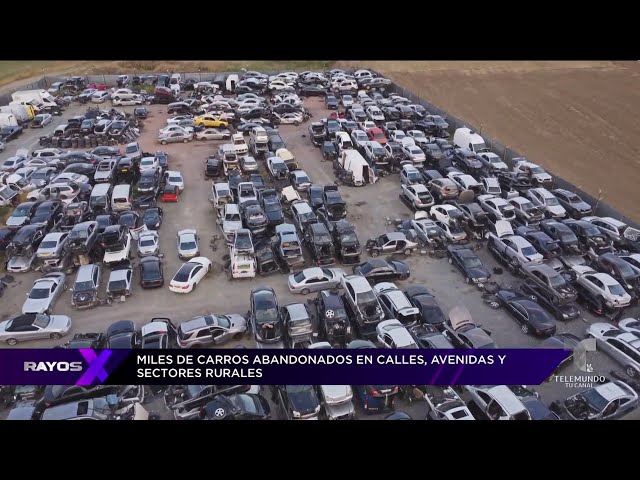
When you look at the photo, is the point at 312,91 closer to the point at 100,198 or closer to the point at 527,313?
the point at 100,198

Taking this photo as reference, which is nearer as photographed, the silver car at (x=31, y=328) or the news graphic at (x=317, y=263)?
the news graphic at (x=317, y=263)

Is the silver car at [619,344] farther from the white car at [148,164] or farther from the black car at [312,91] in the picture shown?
the black car at [312,91]

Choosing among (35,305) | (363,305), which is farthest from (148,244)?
(363,305)

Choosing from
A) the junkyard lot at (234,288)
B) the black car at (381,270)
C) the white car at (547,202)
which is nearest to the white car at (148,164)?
the junkyard lot at (234,288)

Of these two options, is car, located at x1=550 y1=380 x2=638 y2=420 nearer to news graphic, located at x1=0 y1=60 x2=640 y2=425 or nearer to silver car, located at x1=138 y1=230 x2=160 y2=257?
news graphic, located at x1=0 y1=60 x2=640 y2=425

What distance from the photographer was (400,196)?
94.0ft

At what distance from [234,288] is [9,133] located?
25.8 metres

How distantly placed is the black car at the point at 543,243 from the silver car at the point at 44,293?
2090cm

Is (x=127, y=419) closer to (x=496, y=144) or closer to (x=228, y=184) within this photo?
(x=228, y=184)

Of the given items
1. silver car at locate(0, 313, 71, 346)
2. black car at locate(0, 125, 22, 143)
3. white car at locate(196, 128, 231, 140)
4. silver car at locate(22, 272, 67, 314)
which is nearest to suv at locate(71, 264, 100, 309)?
silver car at locate(22, 272, 67, 314)

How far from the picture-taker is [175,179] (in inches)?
1131

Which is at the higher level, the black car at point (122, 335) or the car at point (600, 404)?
the black car at point (122, 335)

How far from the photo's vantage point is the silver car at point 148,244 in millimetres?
22953

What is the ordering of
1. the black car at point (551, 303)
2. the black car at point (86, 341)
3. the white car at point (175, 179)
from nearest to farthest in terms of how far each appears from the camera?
the black car at point (86, 341)
the black car at point (551, 303)
the white car at point (175, 179)
